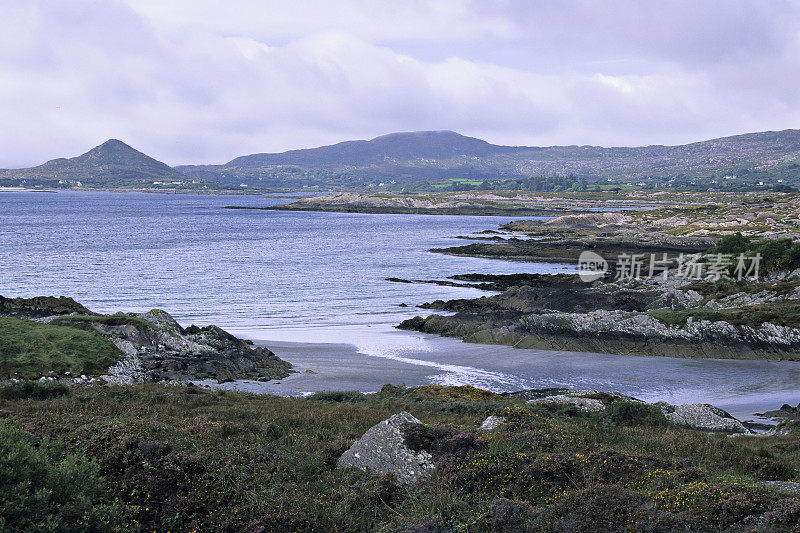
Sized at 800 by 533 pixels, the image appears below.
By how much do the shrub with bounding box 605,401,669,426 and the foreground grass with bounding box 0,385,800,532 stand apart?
2.28 m

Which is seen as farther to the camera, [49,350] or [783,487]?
[49,350]

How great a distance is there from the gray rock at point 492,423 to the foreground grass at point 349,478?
0.97 ft

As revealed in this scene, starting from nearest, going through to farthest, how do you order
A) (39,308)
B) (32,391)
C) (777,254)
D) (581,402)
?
(32,391) → (581,402) → (39,308) → (777,254)

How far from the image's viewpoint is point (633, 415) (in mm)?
15445

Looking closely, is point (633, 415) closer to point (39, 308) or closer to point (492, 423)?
point (492, 423)

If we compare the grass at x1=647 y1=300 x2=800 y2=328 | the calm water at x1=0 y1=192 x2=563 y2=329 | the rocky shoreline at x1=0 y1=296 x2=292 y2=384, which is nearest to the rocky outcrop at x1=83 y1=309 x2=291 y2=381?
the rocky shoreline at x1=0 y1=296 x2=292 y2=384

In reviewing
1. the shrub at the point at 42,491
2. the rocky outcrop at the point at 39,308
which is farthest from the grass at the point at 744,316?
the rocky outcrop at the point at 39,308

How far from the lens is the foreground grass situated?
305 inches

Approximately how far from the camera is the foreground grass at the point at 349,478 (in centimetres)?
775

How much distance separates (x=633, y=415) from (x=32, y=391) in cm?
1541

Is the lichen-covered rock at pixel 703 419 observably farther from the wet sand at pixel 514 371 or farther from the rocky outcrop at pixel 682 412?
the wet sand at pixel 514 371

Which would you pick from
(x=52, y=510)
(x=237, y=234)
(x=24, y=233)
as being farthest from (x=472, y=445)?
(x=24, y=233)

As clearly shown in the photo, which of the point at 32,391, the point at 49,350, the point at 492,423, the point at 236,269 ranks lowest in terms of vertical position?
the point at 236,269

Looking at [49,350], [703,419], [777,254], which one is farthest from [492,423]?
[777,254]
